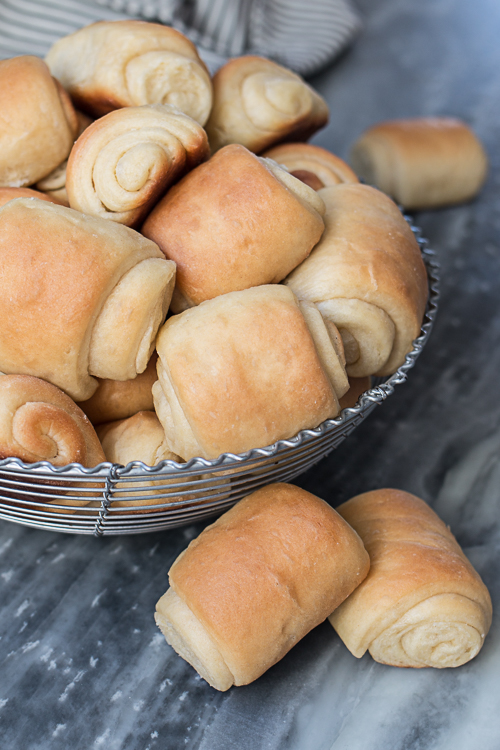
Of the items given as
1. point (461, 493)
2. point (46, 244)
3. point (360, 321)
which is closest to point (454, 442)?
point (461, 493)

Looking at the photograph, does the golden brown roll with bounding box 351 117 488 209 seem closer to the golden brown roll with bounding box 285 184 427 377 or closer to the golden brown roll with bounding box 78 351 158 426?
the golden brown roll with bounding box 285 184 427 377

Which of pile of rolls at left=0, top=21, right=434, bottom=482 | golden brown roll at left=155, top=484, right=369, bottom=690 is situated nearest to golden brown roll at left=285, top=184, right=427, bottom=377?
pile of rolls at left=0, top=21, right=434, bottom=482

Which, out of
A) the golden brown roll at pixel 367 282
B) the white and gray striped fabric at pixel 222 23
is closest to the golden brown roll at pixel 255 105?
the golden brown roll at pixel 367 282

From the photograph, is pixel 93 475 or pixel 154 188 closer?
pixel 93 475

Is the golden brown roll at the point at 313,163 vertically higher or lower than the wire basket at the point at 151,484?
higher

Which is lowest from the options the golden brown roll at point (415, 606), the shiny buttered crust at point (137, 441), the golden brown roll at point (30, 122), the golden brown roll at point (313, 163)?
the golden brown roll at point (415, 606)

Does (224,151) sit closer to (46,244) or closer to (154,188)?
(154,188)

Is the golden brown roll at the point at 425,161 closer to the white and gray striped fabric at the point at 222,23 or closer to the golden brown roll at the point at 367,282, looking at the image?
the white and gray striped fabric at the point at 222,23

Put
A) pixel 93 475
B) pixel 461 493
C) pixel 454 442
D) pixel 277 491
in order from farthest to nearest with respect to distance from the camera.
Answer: pixel 454 442 → pixel 461 493 → pixel 277 491 → pixel 93 475

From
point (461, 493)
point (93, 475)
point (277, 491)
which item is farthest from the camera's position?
point (461, 493)
